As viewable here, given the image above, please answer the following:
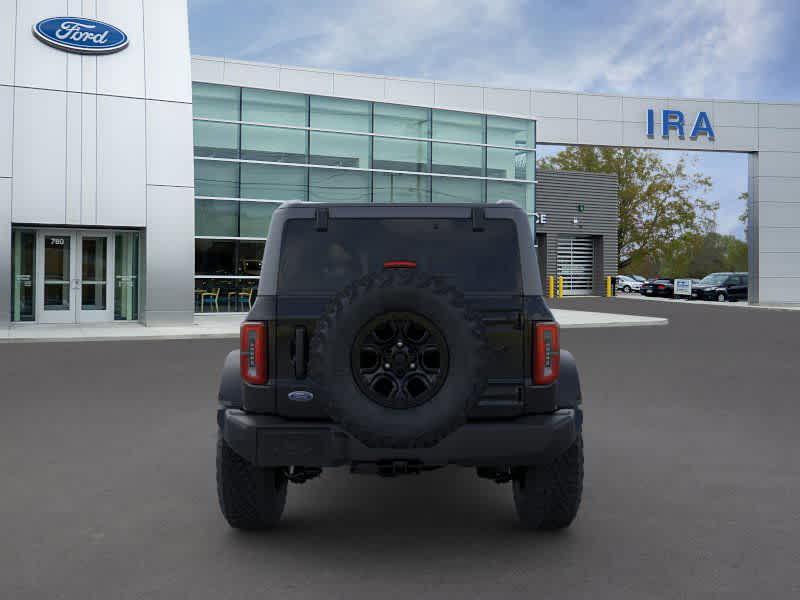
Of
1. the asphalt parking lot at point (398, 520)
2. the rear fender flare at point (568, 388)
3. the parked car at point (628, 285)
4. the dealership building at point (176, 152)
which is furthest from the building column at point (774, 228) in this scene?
the rear fender flare at point (568, 388)

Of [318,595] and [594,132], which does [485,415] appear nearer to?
[318,595]

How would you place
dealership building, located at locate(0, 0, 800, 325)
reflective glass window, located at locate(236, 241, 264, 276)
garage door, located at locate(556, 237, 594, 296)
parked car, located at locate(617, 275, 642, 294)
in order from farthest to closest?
parked car, located at locate(617, 275, 642, 294), garage door, located at locate(556, 237, 594, 296), reflective glass window, located at locate(236, 241, 264, 276), dealership building, located at locate(0, 0, 800, 325)

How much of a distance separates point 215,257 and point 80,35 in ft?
24.9

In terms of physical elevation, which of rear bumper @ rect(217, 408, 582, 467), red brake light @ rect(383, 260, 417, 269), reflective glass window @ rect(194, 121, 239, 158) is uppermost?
reflective glass window @ rect(194, 121, 239, 158)

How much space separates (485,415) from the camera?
4.36m

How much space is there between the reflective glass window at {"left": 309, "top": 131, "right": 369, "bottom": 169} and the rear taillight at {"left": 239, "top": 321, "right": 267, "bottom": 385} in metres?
24.8

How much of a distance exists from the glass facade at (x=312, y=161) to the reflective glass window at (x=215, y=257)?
0.03 metres

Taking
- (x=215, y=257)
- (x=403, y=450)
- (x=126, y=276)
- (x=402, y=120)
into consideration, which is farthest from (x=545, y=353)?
(x=402, y=120)

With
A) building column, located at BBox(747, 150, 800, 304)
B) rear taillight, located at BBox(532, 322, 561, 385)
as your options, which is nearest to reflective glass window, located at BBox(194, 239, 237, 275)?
rear taillight, located at BBox(532, 322, 561, 385)

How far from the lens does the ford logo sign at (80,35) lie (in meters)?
22.3

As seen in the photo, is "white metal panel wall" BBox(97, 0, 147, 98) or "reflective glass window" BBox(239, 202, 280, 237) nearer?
"white metal panel wall" BBox(97, 0, 147, 98)

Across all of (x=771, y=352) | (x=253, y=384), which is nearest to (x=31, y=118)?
(x=771, y=352)

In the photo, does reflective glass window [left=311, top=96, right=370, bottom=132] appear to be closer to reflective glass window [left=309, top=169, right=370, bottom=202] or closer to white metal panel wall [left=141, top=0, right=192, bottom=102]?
reflective glass window [left=309, top=169, right=370, bottom=202]

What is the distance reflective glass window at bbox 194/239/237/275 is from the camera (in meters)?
26.2
